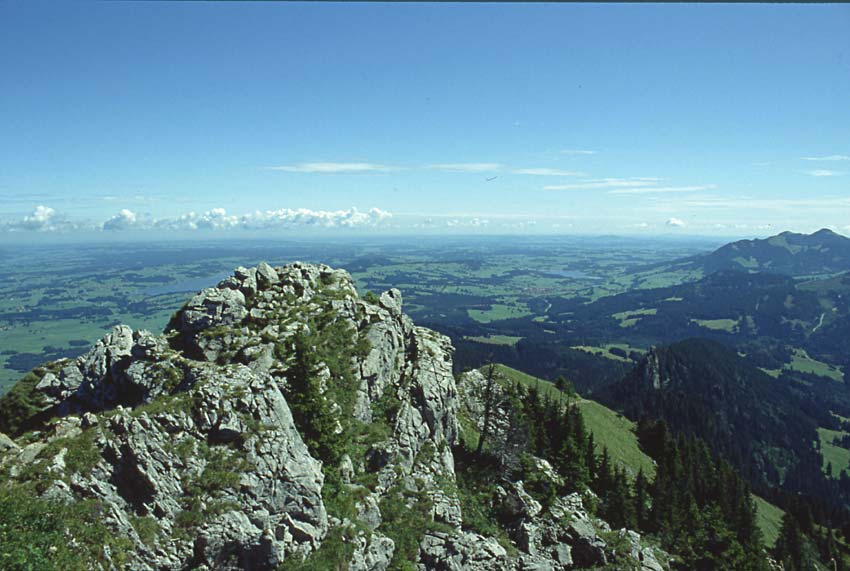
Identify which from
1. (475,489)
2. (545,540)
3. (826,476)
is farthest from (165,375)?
(826,476)

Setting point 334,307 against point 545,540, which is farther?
Answer: point 334,307

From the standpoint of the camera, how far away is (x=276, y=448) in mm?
30203

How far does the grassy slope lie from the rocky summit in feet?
107

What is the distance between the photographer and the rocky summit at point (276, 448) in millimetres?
25375

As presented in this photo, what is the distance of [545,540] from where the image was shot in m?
40.1

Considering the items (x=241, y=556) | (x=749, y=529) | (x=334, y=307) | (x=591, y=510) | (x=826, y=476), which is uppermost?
(x=334, y=307)

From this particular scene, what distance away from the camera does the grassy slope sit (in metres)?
80.3

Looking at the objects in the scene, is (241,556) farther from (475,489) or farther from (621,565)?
(621,565)

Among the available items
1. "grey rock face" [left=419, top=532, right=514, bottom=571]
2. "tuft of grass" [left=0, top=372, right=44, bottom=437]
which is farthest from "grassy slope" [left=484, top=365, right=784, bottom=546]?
"tuft of grass" [left=0, top=372, right=44, bottom=437]

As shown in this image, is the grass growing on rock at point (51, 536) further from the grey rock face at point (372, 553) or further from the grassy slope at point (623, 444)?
the grassy slope at point (623, 444)

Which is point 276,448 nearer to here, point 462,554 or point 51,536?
point 51,536

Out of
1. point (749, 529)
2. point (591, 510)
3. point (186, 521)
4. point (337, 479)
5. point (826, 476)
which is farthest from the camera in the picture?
point (826, 476)

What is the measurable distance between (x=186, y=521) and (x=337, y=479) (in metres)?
10.9

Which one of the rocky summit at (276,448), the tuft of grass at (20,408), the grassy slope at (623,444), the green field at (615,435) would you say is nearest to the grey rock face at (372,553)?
the rocky summit at (276,448)
